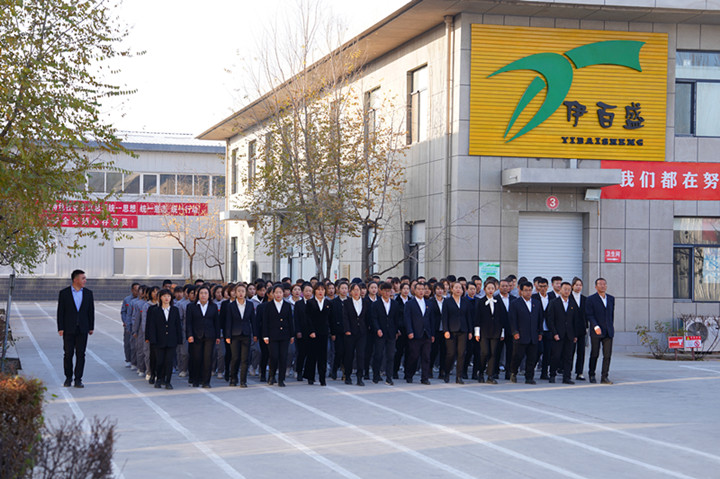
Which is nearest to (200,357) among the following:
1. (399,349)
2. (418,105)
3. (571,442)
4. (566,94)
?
(399,349)

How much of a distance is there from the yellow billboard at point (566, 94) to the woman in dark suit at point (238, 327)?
8.37 metres

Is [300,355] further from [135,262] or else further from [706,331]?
[135,262]

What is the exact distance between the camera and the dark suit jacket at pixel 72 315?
15633 millimetres

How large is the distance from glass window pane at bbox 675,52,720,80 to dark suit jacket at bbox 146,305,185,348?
14553mm

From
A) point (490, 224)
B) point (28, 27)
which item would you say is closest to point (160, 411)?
point (28, 27)

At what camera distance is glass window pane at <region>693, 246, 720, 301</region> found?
23.6 m

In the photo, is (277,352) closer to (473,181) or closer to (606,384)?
(606,384)

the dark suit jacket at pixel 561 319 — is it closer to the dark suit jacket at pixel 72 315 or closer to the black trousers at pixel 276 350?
the black trousers at pixel 276 350

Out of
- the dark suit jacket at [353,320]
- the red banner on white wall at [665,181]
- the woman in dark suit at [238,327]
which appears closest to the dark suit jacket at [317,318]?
the dark suit jacket at [353,320]

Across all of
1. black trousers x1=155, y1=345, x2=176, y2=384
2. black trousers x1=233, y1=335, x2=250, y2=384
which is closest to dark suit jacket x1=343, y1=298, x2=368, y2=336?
black trousers x1=233, y1=335, x2=250, y2=384

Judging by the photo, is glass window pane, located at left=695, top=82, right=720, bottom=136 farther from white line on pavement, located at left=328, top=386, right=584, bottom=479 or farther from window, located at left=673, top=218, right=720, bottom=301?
white line on pavement, located at left=328, top=386, right=584, bottom=479

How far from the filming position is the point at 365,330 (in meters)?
16.6

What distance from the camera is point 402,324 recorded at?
17078 mm

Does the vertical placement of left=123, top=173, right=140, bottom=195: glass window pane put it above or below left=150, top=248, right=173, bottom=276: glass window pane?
above
